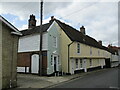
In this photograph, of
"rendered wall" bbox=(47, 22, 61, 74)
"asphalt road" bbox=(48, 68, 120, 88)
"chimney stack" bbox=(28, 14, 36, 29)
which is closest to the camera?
"asphalt road" bbox=(48, 68, 120, 88)

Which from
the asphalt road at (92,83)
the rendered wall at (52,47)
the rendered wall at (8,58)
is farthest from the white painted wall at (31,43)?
the rendered wall at (8,58)

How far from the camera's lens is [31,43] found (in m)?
21.4

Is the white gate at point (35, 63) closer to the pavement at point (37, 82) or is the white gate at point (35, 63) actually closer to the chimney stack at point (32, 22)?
the pavement at point (37, 82)

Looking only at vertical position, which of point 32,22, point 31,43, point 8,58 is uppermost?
point 32,22

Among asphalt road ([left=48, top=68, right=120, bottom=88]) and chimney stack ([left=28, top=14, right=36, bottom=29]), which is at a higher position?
chimney stack ([left=28, top=14, right=36, bottom=29])

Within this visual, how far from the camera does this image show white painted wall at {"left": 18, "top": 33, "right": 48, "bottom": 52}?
65.8 feet

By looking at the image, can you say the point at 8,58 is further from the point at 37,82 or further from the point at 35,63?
the point at 35,63

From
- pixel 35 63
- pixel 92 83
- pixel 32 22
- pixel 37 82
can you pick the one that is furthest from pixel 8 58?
pixel 32 22

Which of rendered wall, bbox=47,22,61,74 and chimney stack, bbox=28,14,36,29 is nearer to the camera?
rendered wall, bbox=47,22,61,74

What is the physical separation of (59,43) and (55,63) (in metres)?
3.16

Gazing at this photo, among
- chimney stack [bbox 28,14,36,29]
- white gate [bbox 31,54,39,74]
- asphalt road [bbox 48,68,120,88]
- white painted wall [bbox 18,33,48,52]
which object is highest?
chimney stack [bbox 28,14,36,29]

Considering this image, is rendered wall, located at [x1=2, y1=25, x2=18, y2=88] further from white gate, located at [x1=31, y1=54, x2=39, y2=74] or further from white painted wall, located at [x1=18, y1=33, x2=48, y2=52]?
white gate, located at [x1=31, y1=54, x2=39, y2=74]

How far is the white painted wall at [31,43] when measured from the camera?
2005 cm

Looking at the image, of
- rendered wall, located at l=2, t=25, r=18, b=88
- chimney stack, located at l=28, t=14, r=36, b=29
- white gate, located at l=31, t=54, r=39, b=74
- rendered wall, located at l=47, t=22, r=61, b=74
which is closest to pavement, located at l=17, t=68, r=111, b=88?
rendered wall, located at l=2, t=25, r=18, b=88
